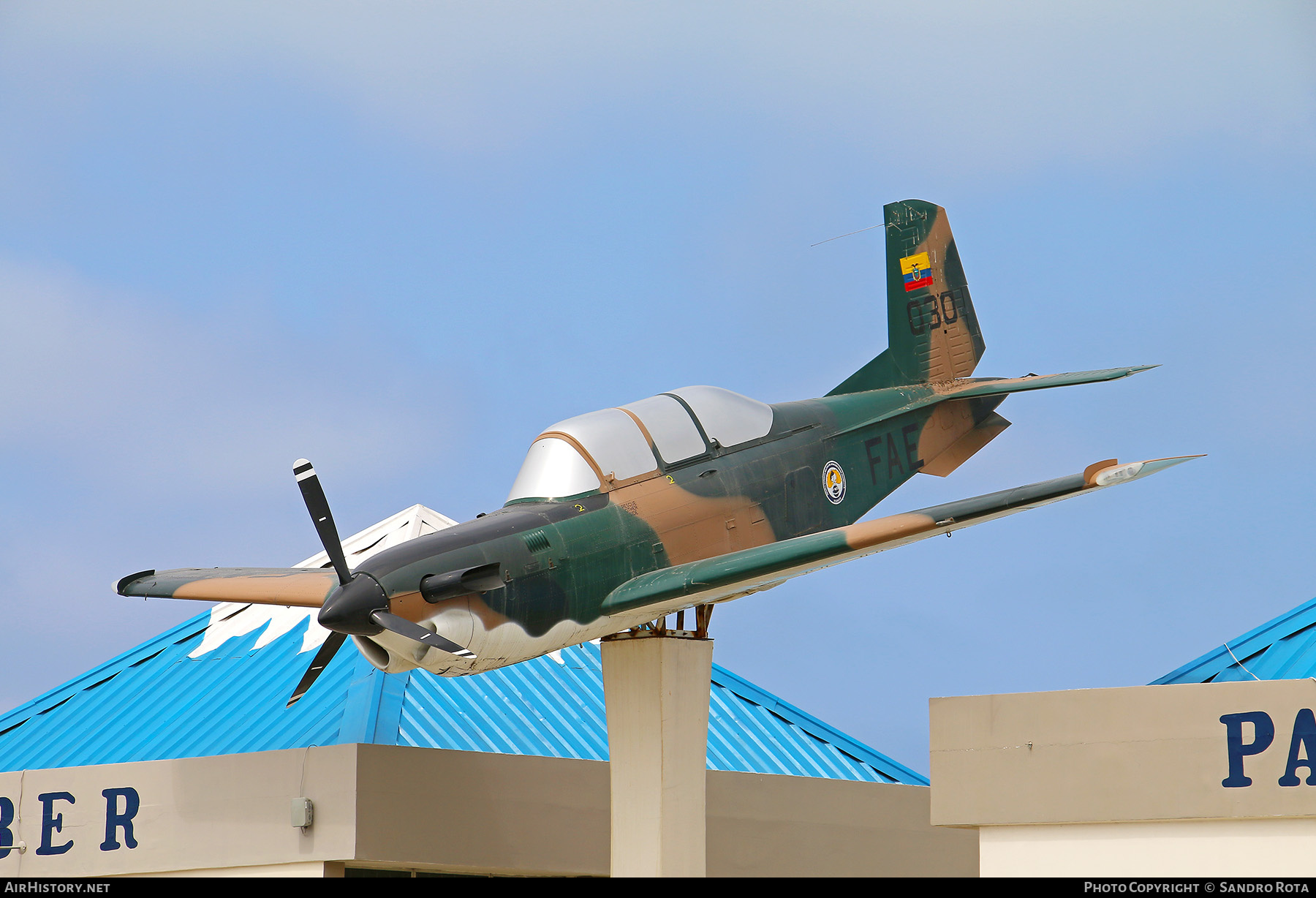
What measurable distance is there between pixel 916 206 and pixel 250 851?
39.2ft

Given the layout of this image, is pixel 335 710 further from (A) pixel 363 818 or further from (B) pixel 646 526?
(B) pixel 646 526

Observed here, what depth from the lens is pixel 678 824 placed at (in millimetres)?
14984

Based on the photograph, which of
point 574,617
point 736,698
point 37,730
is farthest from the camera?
point 736,698

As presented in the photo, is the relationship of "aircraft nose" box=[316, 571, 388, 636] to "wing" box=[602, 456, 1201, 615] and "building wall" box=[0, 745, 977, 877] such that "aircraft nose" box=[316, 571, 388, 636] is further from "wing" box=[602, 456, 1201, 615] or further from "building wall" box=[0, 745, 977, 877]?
"building wall" box=[0, 745, 977, 877]

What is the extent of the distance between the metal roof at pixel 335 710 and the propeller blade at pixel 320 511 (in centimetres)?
585

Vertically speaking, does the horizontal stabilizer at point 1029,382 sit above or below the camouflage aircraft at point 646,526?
above

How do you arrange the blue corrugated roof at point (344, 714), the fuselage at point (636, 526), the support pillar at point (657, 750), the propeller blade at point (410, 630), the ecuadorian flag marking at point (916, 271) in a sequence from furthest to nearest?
the ecuadorian flag marking at point (916, 271)
the blue corrugated roof at point (344, 714)
the support pillar at point (657, 750)
the fuselage at point (636, 526)
the propeller blade at point (410, 630)

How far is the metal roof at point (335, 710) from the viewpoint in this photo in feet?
64.4

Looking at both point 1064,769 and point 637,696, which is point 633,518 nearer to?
point 637,696

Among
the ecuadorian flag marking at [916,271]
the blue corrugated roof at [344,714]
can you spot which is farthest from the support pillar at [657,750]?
the ecuadorian flag marking at [916,271]

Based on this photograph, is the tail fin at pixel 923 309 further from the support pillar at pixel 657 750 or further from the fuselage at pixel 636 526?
the support pillar at pixel 657 750

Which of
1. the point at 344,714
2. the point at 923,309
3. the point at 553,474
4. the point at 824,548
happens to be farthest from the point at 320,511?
the point at 923,309

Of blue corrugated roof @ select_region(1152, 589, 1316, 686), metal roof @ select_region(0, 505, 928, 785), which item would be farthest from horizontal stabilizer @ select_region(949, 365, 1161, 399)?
metal roof @ select_region(0, 505, 928, 785)
